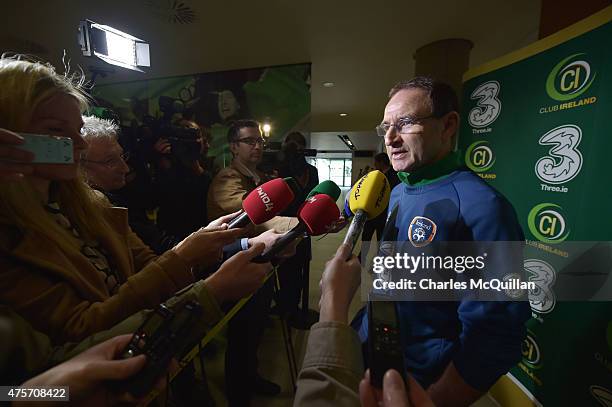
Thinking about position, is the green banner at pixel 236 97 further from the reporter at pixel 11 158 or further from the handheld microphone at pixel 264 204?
the reporter at pixel 11 158

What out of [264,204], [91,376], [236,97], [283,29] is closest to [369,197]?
[264,204]

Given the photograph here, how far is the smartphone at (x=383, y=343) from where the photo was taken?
0.47m

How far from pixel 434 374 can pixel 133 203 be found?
79.0 inches

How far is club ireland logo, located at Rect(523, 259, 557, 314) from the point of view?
4.52 feet

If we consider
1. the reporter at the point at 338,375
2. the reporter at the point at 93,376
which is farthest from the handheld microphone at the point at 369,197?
the reporter at the point at 93,376

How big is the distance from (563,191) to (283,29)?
9.32ft

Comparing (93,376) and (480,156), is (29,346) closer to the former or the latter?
(93,376)

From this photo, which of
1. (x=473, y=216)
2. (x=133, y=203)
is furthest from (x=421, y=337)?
(x=133, y=203)

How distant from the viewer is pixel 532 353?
1488 mm

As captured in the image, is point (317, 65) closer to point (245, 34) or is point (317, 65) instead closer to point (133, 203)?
point (245, 34)

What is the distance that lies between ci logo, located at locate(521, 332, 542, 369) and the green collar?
4.15ft

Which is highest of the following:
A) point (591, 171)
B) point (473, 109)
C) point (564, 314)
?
point (473, 109)

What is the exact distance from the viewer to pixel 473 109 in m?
1.89

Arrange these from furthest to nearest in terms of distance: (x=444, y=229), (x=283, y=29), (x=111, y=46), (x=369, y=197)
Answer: (x=283, y=29) → (x=111, y=46) → (x=369, y=197) → (x=444, y=229)
